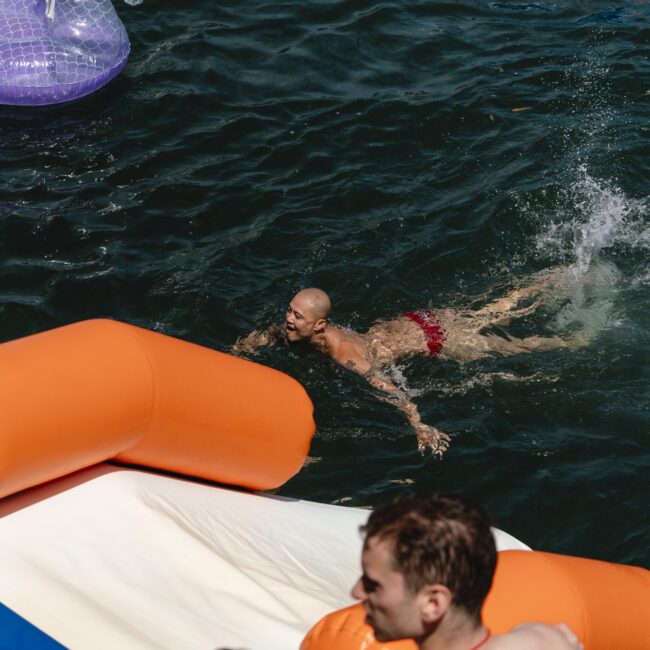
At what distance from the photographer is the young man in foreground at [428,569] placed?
7.18 ft

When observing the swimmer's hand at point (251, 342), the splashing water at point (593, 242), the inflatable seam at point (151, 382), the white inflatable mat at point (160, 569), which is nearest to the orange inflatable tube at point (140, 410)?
the inflatable seam at point (151, 382)

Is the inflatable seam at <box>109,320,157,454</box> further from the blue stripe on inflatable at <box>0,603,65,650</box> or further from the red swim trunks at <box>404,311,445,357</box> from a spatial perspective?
the red swim trunks at <box>404,311,445,357</box>

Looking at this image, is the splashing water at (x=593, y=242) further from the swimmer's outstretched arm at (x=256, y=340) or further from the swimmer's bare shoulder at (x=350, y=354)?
the swimmer's outstretched arm at (x=256, y=340)

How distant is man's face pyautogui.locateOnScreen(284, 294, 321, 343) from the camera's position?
19.6 feet

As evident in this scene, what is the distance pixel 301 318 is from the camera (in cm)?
598

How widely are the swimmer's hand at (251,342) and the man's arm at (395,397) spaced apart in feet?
1.73

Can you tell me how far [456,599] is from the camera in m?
2.23

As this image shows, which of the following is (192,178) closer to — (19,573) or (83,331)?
(83,331)

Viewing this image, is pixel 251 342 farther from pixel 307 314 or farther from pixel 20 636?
pixel 20 636

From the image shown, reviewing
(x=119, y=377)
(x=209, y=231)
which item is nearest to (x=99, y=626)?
(x=119, y=377)

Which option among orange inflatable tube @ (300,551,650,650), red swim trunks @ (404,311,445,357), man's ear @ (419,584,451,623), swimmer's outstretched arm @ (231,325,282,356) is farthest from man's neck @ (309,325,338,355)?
man's ear @ (419,584,451,623)

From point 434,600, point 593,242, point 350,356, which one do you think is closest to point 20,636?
point 434,600

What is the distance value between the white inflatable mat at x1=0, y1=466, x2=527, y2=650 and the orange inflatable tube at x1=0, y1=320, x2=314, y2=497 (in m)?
0.15

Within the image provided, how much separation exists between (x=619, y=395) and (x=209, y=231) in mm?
3134
